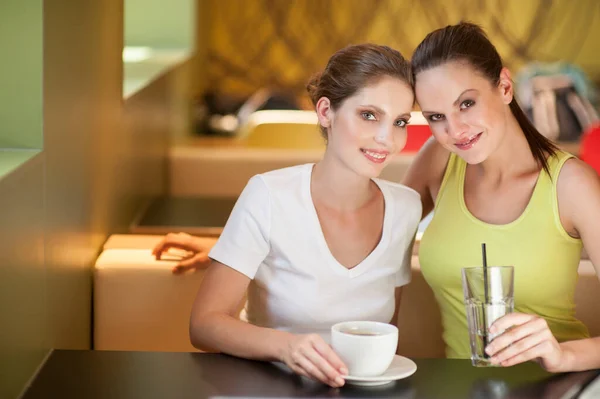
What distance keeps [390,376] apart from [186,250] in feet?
2.70

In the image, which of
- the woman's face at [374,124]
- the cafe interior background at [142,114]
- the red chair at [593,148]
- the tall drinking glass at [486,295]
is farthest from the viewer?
the red chair at [593,148]

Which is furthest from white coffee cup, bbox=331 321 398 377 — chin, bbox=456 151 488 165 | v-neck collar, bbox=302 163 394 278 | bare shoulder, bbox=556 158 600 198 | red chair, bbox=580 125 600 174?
red chair, bbox=580 125 600 174

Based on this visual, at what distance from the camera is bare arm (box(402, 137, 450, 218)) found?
1935 mm

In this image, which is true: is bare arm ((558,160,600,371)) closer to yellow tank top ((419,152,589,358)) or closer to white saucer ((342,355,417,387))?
yellow tank top ((419,152,589,358))

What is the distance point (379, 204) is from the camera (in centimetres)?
178

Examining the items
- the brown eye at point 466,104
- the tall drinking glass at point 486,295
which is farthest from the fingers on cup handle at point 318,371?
the brown eye at point 466,104

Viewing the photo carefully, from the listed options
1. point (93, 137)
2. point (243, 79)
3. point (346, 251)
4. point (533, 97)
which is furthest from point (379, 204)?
point (243, 79)

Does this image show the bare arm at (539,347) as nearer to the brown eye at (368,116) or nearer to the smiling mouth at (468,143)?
the smiling mouth at (468,143)

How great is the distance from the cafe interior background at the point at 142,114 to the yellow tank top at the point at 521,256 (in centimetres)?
53

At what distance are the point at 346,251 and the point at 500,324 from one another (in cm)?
45

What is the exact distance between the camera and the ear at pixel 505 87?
174 cm

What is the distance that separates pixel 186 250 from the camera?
2.00 meters

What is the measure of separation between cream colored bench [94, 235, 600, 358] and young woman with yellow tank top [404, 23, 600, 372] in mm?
168

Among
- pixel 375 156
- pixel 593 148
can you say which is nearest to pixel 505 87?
pixel 375 156
